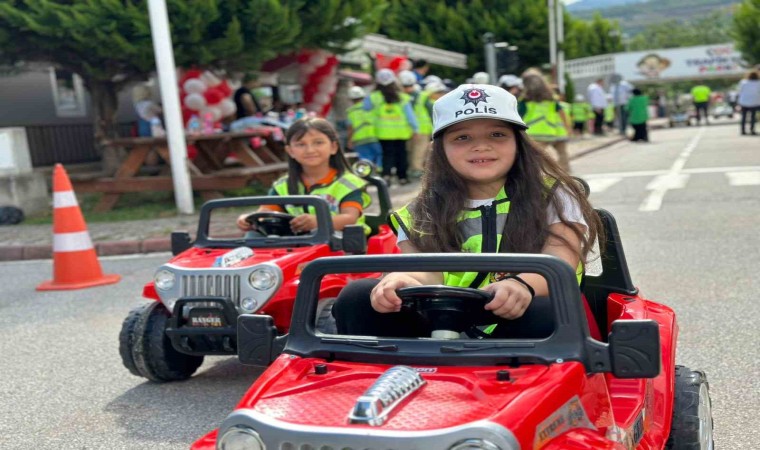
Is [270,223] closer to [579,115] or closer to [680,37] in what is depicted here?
[579,115]

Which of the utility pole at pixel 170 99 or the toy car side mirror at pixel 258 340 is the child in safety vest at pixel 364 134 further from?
the toy car side mirror at pixel 258 340

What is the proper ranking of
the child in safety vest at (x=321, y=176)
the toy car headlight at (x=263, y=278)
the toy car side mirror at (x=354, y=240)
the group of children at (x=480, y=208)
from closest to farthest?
1. the group of children at (x=480, y=208)
2. the toy car headlight at (x=263, y=278)
3. the toy car side mirror at (x=354, y=240)
4. the child in safety vest at (x=321, y=176)

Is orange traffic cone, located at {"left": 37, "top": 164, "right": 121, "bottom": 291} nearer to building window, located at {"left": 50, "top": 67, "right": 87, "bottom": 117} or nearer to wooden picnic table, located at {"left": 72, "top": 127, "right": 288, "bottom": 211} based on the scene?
wooden picnic table, located at {"left": 72, "top": 127, "right": 288, "bottom": 211}

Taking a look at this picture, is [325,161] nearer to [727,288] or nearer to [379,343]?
[727,288]

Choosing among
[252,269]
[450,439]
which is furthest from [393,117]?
[450,439]

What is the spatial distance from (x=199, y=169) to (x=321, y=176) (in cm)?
961

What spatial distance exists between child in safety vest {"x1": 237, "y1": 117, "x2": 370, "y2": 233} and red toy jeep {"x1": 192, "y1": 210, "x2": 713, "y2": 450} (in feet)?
10.6

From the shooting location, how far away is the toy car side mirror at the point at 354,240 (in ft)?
17.6

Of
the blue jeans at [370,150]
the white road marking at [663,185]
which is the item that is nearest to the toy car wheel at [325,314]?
the white road marking at [663,185]

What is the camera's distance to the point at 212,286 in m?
5.07

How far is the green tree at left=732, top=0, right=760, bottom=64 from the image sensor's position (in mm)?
45062

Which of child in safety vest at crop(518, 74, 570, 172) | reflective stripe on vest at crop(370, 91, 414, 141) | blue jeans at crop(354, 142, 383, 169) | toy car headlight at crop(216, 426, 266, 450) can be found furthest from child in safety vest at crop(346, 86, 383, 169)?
toy car headlight at crop(216, 426, 266, 450)

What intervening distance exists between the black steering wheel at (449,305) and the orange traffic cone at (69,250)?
634 cm

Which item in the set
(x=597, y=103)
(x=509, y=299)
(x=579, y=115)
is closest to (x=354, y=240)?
(x=509, y=299)
